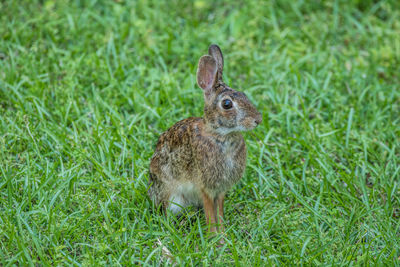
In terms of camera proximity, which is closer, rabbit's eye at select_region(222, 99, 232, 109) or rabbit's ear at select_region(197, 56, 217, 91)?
rabbit's eye at select_region(222, 99, 232, 109)

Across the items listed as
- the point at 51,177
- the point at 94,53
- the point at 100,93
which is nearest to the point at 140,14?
the point at 94,53

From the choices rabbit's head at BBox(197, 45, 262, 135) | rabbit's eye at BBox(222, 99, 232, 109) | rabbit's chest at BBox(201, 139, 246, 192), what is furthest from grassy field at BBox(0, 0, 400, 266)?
rabbit's eye at BBox(222, 99, 232, 109)

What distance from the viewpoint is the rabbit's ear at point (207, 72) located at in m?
4.10

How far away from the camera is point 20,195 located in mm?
4305

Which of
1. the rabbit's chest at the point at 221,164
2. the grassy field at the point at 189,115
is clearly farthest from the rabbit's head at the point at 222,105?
the grassy field at the point at 189,115

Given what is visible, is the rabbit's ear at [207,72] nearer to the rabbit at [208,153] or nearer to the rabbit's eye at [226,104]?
the rabbit at [208,153]

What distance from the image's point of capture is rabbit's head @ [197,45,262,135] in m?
3.90

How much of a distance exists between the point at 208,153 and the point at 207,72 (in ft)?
2.14

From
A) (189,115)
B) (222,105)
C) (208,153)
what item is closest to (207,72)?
(222,105)

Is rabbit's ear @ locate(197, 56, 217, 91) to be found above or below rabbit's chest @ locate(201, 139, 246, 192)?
above

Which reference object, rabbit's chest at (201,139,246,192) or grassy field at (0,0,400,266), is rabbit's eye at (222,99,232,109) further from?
grassy field at (0,0,400,266)

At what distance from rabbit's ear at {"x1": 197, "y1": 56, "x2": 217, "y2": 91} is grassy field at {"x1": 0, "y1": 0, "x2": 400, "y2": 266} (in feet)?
3.40

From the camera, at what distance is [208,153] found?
4.05 m

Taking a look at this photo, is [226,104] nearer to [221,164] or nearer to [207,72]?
[207,72]
